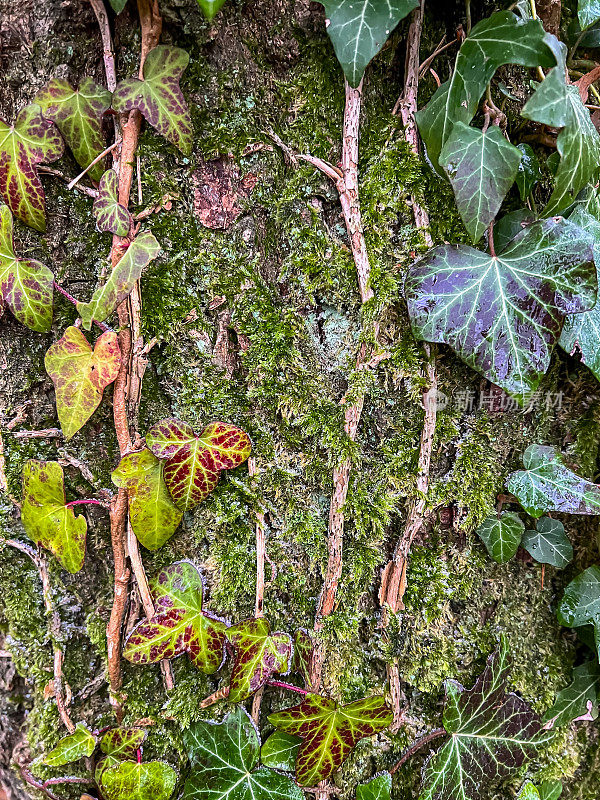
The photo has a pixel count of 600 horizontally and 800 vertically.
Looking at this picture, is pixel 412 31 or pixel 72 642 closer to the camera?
pixel 412 31

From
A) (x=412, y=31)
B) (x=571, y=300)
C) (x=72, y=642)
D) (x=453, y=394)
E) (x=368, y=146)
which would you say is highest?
(x=412, y=31)

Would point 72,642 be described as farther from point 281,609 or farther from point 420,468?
point 420,468

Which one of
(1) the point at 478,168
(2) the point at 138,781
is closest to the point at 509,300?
(1) the point at 478,168

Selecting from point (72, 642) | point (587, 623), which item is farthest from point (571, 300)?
point (72, 642)

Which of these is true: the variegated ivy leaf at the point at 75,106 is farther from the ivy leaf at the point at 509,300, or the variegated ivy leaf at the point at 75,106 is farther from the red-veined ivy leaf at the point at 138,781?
the red-veined ivy leaf at the point at 138,781

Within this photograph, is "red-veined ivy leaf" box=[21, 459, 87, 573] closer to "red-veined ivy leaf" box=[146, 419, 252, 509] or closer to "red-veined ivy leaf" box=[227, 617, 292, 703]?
"red-veined ivy leaf" box=[146, 419, 252, 509]

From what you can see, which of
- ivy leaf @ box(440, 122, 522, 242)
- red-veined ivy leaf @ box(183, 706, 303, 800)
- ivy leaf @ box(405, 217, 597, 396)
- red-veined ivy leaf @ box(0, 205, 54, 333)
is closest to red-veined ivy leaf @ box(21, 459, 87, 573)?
red-veined ivy leaf @ box(0, 205, 54, 333)

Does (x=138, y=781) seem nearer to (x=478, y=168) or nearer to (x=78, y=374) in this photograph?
(x=78, y=374)
